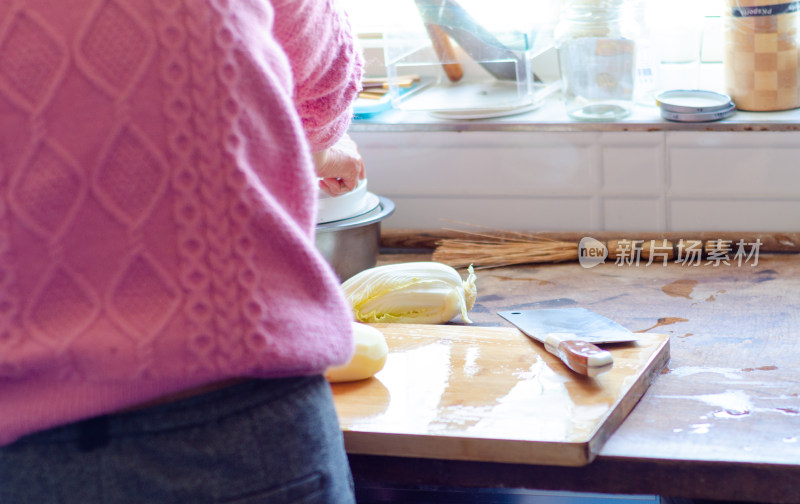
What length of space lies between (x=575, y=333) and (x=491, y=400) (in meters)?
0.20

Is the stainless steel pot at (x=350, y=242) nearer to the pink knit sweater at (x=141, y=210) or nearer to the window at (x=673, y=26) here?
the window at (x=673, y=26)

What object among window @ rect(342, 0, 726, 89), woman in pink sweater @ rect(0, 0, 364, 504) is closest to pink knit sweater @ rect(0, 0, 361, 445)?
woman in pink sweater @ rect(0, 0, 364, 504)

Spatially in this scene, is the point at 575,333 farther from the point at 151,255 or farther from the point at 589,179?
the point at 151,255

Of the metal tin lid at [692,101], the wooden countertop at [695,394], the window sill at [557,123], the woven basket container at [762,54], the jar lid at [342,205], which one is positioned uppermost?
the woven basket container at [762,54]

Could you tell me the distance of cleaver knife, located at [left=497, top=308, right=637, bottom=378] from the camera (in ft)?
3.03

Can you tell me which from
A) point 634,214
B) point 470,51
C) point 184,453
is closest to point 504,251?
point 634,214

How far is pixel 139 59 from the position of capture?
Answer: 533 mm

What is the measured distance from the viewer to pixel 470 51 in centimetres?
152

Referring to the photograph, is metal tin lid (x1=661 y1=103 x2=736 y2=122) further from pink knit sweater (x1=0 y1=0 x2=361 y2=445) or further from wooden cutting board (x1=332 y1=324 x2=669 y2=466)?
pink knit sweater (x1=0 y1=0 x2=361 y2=445)

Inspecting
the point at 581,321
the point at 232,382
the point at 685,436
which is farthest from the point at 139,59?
the point at 581,321

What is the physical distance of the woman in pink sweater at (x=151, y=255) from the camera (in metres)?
0.54

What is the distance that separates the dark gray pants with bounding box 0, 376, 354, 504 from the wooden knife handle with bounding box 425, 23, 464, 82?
3.46 feet

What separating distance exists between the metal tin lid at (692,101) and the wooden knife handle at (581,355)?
574mm

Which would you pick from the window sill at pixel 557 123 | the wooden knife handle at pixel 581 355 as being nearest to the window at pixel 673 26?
the window sill at pixel 557 123
